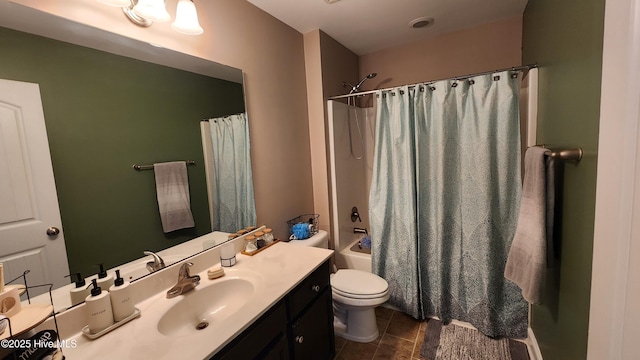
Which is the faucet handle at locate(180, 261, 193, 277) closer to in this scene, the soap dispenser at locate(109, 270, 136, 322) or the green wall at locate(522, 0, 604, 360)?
the soap dispenser at locate(109, 270, 136, 322)

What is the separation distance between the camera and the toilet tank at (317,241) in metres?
2.00

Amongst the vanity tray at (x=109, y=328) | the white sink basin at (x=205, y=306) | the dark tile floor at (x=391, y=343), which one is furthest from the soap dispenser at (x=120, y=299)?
the dark tile floor at (x=391, y=343)

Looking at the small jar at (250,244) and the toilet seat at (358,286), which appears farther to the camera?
the toilet seat at (358,286)

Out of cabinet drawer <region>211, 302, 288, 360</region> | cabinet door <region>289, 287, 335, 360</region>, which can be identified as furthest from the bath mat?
cabinet drawer <region>211, 302, 288, 360</region>

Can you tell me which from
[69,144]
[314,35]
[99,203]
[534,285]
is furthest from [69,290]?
[314,35]

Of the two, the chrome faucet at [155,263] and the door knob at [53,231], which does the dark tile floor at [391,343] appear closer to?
the chrome faucet at [155,263]

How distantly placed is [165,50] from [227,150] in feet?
1.93

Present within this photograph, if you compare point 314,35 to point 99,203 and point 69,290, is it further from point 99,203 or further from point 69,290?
point 69,290

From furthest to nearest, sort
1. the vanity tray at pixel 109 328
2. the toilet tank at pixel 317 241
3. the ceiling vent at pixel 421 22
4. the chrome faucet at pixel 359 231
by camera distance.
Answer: the chrome faucet at pixel 359 231, the ceiling vent at pixel 421 22, the toilet tank at pixel 317 241, the vanity tray at pixel 109 328

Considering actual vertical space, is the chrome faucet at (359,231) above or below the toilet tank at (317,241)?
below

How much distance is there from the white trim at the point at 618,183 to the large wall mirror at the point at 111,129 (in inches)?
61.9

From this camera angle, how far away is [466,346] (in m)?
1.83

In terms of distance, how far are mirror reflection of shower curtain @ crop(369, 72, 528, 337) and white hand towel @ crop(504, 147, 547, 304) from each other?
1.96 feet

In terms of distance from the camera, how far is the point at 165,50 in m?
1.31
